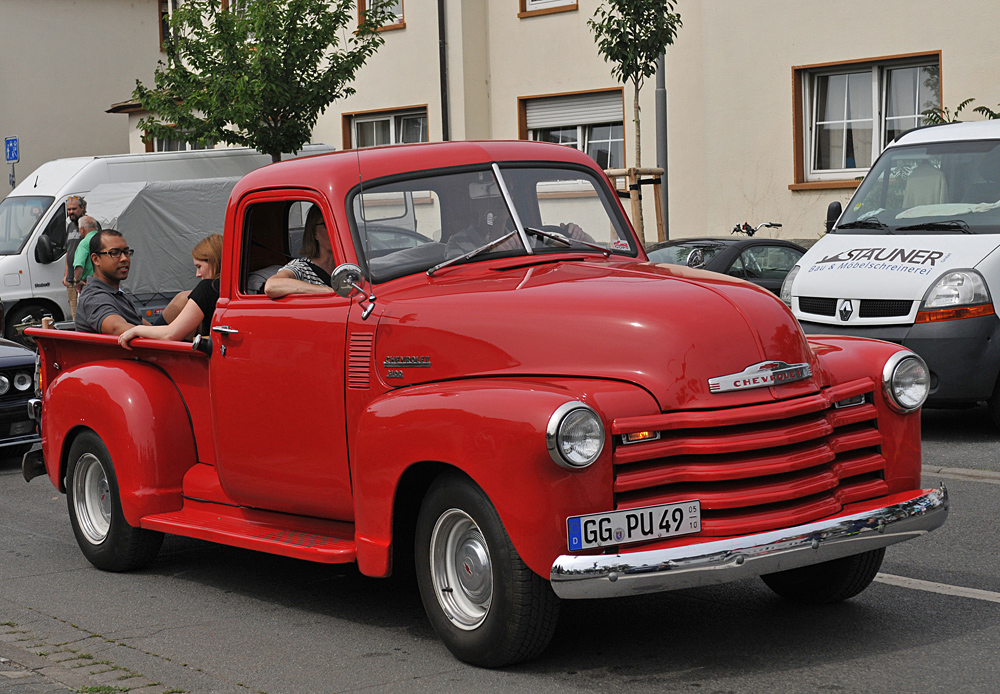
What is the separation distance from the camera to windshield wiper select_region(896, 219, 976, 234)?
10688mm

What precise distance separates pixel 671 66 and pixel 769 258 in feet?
27.2

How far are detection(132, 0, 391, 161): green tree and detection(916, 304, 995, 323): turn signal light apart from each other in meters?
12.9

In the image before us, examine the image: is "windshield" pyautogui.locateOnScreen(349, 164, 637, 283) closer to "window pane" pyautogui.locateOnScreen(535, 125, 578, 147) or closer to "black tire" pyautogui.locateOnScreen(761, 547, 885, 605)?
"black tire" pyautogui.locateOnScreen(761, 547, 885, 605)

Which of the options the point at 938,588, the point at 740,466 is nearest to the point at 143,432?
the point at 740,466

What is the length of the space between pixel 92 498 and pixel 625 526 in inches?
149

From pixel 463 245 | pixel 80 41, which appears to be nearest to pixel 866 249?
pixel 463 245

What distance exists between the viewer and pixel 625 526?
4.71 m

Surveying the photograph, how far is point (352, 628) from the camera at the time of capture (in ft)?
19.4

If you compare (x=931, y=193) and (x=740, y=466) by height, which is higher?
(x=931, y=193)

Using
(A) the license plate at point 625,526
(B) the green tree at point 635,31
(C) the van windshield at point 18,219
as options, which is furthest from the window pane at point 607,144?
(A) the license plate at point 625,526

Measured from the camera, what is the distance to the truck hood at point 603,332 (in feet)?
16.2

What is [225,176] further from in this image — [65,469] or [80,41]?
[80,41]

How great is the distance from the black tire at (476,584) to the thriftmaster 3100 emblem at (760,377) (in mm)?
Answer: 936

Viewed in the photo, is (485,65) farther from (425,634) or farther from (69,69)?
(69,69)
